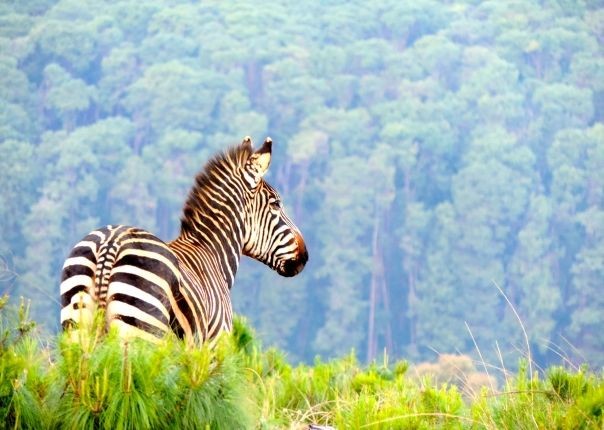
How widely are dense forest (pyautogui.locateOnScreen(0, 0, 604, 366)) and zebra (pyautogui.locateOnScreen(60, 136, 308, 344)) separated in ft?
183

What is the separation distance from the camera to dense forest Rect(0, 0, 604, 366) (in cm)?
7900

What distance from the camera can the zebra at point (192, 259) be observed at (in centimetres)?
672

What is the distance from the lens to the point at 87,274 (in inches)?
269

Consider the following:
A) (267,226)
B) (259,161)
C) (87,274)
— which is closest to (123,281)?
(87,274)

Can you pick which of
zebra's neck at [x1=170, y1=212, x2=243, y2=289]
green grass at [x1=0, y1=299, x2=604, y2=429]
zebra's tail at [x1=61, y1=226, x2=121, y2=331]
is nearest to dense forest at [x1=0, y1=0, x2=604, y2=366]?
zebra's neck at [x1=170, y1=212, x2=243, y2=289]

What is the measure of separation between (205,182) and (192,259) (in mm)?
719

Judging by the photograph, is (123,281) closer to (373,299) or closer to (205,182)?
(205,182)

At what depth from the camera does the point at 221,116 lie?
307ft

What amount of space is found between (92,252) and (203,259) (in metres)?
1.46

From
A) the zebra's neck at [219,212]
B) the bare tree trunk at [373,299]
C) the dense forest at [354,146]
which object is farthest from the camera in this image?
the dense forest at [354,146]

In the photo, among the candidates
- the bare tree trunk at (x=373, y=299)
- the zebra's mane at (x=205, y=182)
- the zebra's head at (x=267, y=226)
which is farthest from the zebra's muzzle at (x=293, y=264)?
the bare tree trunk at (x=373, y=299)

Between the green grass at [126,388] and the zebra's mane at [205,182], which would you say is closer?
the green grass at [126,388]

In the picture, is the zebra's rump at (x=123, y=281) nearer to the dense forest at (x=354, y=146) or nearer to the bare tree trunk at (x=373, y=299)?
the dense forest at (x=354, y=146)

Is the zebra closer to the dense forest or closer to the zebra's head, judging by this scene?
the zebra's head
